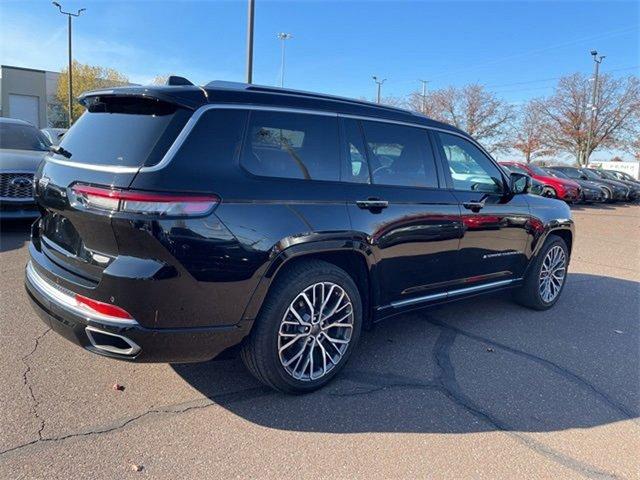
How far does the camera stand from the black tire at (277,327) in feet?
9.60

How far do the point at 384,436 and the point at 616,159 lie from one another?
5966cm

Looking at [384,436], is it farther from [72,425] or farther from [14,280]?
[14,280]

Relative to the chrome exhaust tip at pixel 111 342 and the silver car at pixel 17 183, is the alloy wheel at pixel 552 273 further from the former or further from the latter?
the silver car at pixel 17 183

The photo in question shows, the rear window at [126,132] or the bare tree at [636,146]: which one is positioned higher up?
the bare tree at [636,146]

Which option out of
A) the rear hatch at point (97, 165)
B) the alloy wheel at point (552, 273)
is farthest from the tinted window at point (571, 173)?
the rear hatch at point (97, 165)

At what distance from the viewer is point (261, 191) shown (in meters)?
2.81

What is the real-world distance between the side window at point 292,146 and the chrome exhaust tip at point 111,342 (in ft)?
3.72

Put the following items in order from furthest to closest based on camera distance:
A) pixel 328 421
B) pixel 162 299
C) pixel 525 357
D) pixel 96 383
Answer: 1. pixel 525 357
2. pixel 96 383
3. pixel 328 421
4. pixel 162 299

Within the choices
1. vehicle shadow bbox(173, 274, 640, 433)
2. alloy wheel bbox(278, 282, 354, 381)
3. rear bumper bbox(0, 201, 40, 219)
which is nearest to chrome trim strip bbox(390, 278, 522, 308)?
vehicle shadow bbox(173, 274, 640, 433)

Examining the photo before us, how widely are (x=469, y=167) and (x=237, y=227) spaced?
261 cm

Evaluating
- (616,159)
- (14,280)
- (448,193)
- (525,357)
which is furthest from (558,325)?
(616,159)

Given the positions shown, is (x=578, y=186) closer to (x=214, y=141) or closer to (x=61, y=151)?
(x=214, y=141)

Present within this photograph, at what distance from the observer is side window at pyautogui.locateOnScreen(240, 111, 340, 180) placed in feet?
9.57

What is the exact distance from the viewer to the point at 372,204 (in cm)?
341
